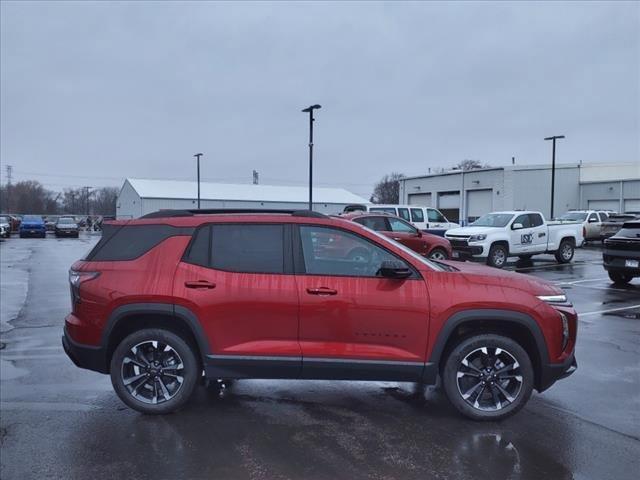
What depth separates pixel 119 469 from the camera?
3.86 metres

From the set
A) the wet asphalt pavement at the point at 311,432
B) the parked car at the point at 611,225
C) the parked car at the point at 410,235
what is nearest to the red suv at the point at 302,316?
the wet asphalt pavement at the point at 311,432

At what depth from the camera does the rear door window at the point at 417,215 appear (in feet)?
74.2

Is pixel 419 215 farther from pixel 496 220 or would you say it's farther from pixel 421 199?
pixel 421 199

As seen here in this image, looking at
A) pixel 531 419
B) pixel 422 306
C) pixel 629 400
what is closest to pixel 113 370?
pixel 422 306

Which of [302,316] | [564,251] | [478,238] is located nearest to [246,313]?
[302,316]

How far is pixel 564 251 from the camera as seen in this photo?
1959 centimetres

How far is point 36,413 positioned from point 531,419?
14.5 feet

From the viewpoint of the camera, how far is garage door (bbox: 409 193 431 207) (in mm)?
55875

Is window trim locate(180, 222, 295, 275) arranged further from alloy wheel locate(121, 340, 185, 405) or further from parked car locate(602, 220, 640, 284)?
parked car locate(602, 220, 640, 284)

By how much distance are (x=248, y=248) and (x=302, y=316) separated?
79 centimetres

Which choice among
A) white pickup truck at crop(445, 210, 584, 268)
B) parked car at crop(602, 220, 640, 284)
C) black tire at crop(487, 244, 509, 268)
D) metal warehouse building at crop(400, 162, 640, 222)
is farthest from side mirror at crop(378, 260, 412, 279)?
metal warehouse building at crop(400, 162, 640, 222)

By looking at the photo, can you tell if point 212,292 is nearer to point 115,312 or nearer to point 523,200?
point 115,312

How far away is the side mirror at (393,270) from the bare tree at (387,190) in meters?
100

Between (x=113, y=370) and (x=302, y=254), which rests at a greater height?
(x=302, y=254)
